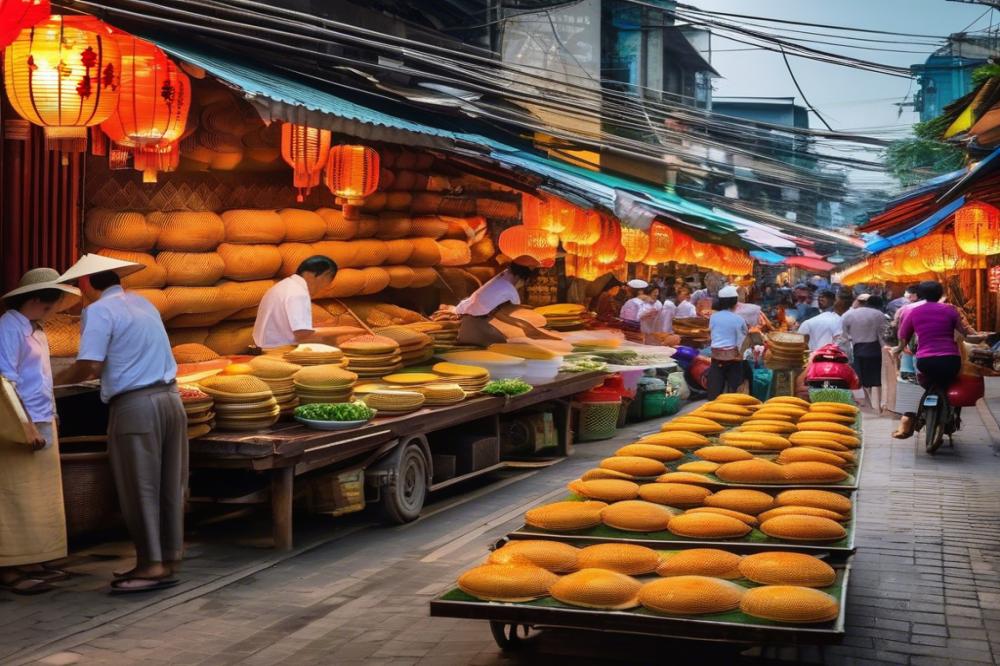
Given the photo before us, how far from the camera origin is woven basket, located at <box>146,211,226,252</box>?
1102cm

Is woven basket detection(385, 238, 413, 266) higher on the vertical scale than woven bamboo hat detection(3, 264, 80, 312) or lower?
higher

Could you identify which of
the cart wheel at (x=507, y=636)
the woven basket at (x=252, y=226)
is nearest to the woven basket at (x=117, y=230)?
the woven basket at (x=252, y=226)

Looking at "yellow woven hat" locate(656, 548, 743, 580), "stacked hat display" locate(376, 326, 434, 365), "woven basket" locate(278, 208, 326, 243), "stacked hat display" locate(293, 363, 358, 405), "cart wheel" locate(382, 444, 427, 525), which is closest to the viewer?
"yellow woven hat" locate(656, 548, 743, 580)

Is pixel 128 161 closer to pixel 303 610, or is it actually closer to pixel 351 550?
pixel 351 550

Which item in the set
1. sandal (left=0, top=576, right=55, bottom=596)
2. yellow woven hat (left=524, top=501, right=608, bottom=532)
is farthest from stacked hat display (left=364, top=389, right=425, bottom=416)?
yellow woven hat (left=524, top=501, right=608, bottom=532)

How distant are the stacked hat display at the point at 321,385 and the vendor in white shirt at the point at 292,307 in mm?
1241

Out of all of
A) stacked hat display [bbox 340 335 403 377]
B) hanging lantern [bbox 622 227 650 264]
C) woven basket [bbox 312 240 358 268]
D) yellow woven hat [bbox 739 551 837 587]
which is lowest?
yellow woven hat [bbox 739 551 837 587]

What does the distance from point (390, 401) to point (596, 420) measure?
18.3 ft

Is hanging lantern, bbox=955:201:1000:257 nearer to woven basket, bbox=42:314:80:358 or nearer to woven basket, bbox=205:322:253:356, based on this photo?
woven basket, bbox=205:322:253:356

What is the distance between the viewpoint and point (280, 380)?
860 cm

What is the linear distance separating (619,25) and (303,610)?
29014mm

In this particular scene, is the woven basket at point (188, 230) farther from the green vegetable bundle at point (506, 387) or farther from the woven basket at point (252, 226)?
the green vegetable bundle at point (506, 387)

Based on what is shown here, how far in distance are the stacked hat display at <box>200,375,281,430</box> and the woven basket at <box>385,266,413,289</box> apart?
7.12 metres

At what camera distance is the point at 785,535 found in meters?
5.46
